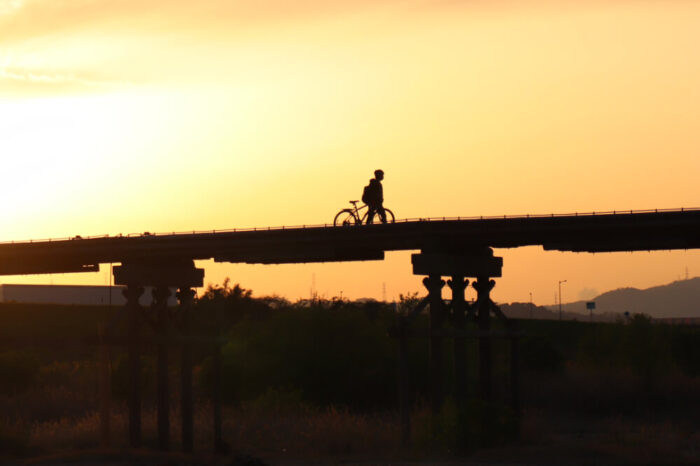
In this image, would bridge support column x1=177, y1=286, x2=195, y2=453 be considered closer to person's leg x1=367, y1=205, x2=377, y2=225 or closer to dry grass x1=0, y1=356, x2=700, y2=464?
dry grass x1=0, y1=356, x2=700, y2=464

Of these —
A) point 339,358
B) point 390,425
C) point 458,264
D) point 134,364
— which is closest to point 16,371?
point 339,358

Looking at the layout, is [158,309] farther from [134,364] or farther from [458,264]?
[458,264]

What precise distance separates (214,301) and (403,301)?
2866 centimetres

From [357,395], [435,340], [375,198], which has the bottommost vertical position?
[357,395]

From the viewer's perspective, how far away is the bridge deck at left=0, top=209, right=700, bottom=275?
30625 mm

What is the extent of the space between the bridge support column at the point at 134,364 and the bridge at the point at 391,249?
1.3 inches

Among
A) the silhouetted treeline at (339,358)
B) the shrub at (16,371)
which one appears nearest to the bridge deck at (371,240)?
the silhouetted treeline at (339,358)

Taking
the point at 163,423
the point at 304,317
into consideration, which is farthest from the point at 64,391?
the point at 163,423

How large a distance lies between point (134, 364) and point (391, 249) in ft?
30.7

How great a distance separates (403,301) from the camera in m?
72.5

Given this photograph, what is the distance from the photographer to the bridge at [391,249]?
102 feet

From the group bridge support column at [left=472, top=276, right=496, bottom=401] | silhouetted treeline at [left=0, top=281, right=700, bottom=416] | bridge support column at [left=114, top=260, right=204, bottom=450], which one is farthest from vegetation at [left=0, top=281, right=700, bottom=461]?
bridge support column at [left=472, top=276, right=496, bottom=401]

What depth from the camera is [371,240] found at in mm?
33500

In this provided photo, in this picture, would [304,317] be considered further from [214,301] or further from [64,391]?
[214,301]
